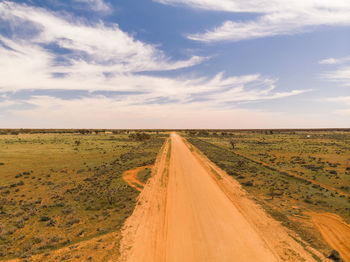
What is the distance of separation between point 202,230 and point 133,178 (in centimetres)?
1508

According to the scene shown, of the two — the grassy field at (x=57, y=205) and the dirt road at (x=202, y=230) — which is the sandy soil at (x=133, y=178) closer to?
the grassy field at (x=57, y=205)

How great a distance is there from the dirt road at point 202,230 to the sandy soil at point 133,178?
247 cm

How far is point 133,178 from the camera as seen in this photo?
2558 centimetres

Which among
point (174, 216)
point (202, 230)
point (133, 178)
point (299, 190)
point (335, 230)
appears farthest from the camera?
point (133, 178)

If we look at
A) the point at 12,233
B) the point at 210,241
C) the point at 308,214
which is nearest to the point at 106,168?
the point at 12,233

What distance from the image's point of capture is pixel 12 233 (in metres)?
13.0

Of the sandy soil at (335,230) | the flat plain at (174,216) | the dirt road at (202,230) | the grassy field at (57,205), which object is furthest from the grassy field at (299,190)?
the grassy field at (57,205)

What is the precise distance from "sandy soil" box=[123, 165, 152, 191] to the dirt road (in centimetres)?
247

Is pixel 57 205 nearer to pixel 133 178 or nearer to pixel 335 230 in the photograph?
pixel 133 178

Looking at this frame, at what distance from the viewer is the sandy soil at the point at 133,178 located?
891 inches

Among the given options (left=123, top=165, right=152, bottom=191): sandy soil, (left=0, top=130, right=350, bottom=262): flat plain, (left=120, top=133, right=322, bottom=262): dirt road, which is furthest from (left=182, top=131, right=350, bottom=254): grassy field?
Answer: (left=123, top=165, right=152, bottom=191): sandy soil

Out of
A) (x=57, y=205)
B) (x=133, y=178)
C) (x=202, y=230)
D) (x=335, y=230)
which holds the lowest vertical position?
(x=335, y=230)

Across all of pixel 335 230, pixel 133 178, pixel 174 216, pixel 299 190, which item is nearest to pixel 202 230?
pixel 174 216

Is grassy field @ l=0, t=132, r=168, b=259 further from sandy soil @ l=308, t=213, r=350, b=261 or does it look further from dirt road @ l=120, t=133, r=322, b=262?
sandy soil @ l=308, t=213, r=350, b=261
